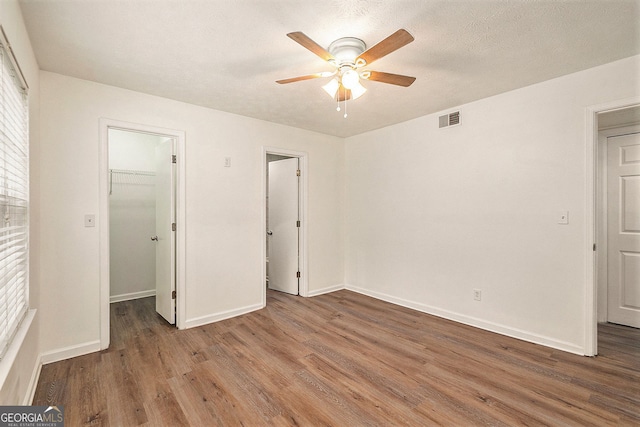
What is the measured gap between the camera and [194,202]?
10.6 ft

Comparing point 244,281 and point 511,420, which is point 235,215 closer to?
point 244,281

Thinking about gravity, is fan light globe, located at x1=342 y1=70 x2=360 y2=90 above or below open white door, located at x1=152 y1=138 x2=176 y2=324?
above

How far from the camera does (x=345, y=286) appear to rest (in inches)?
185

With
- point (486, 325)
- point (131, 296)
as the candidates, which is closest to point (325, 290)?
point (486, 325)

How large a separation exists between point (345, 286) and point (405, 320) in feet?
4.73

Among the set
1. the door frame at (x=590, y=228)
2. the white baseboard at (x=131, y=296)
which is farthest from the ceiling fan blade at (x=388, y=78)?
the white baseboard at (x=131, y=296)

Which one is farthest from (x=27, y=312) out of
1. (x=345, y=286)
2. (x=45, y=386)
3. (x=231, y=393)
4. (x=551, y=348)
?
(x=551, y=348)

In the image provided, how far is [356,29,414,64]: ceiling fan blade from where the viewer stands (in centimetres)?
158

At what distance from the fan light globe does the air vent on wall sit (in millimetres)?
1762

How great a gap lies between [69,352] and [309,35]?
3.21m

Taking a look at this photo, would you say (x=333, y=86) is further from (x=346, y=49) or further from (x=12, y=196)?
(x=12, y=196)

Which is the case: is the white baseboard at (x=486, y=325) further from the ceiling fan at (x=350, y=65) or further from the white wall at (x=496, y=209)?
the ceiling fan at (x=350, y=65)

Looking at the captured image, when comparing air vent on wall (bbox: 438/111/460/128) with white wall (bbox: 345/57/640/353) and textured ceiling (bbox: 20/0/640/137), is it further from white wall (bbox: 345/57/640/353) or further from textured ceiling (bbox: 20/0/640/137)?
textured ceiling (bbox: 20/0/640/137)

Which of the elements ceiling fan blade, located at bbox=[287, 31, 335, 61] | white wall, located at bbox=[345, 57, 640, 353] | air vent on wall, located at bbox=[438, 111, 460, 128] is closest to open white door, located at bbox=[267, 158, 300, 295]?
white wall, located at bbox=[345, 57, 640, 353]
